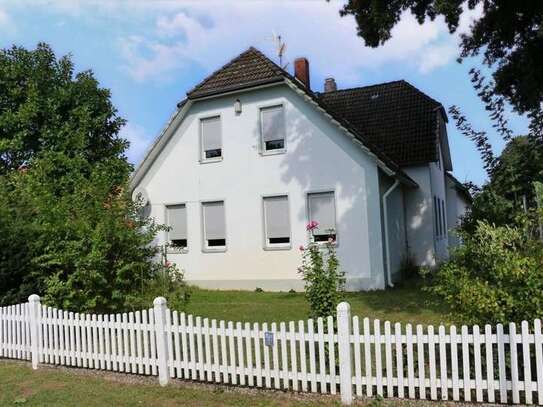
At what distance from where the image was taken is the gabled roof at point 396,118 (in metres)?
20.0

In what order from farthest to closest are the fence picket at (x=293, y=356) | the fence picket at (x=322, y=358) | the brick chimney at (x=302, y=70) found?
the brick chimney at (x=302, y=70)
the fence picket at (x=293, y=356)
the fence picket at (x=322, y=358)

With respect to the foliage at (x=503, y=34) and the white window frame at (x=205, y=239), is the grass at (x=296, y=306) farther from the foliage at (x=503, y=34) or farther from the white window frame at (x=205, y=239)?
the foliage at (x=503, y=34)

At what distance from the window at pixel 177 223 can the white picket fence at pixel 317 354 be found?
10.3 meters

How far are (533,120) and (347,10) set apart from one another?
5.32 m

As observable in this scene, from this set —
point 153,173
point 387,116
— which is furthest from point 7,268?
point 387,116

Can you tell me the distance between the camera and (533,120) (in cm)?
1334

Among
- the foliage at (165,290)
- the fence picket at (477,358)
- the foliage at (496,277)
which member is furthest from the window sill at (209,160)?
the fence picket at (477,358)

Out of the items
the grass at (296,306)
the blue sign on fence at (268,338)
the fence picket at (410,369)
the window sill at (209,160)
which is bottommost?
the grass at (296,306)

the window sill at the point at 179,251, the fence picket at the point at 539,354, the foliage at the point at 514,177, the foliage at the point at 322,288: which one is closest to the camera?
the fence picket at the point at 539,354

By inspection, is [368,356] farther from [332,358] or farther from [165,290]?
[165,290]

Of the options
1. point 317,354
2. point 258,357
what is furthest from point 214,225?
point 317,354

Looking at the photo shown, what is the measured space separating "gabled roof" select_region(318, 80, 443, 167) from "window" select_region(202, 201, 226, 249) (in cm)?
561

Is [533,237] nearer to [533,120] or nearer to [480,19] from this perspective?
[533,120]

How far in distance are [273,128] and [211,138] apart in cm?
242
